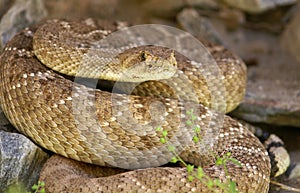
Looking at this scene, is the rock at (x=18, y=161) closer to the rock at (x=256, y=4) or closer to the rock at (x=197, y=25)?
the rock at (x=197, y=25)

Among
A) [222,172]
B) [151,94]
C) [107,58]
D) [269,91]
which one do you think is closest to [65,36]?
[107,58]

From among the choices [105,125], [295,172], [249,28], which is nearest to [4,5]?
[105,125]

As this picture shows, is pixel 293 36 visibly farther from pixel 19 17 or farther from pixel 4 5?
pixel 4 5

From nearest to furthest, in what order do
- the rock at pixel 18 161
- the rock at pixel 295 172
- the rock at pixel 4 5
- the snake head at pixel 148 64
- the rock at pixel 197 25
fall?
the rock at pixel 18 161
the snake head at pixel 148 64
the rock at pixel 295 172
the rock at pixel 4 5
the rock at pixel 197 25

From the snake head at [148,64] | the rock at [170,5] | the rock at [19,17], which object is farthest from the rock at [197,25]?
the snake head at [148,64]

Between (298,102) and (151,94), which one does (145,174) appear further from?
(298,102)

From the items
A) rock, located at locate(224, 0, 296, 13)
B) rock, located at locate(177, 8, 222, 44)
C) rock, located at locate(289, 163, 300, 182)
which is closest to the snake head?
rock, located at locate(289, 163, 300, 182)
